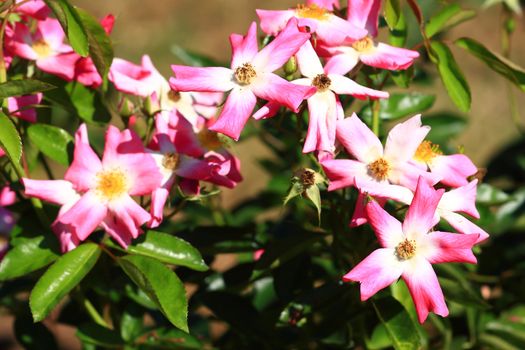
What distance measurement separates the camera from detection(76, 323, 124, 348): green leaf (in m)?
1.26

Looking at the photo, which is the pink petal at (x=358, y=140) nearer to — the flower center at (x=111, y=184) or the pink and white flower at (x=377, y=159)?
the pink and white flower at (x=377, y=159)

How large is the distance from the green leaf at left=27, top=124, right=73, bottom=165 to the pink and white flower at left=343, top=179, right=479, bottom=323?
486 millimetres

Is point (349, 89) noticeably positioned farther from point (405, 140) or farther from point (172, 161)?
point (172, 161)

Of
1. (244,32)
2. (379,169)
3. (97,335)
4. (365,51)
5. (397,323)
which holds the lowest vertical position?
(244,32)

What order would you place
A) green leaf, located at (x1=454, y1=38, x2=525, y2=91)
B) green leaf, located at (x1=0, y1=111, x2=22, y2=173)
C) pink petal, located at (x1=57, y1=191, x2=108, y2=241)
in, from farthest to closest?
green leaf, located at (x1=454, y1=38, x2=525, y2=91), pink petal, located at (x1=57, y1=191, x2=108, y2=241), green leaf, located at (x1=0, y1=111, x2=22, y2=173)

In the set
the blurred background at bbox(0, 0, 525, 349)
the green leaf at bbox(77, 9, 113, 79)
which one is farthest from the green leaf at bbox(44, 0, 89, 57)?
the blurred background at bbox(0, 0, 525, 349)

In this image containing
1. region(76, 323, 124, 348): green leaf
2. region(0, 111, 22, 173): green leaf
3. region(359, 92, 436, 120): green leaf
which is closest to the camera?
region(0, 111, 22, 173): green leaf

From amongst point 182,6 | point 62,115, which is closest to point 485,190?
point 62,115

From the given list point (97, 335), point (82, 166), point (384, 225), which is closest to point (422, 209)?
point (384, 225)

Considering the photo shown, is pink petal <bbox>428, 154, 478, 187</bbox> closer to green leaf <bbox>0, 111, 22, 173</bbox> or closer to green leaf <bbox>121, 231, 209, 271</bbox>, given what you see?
green leaf <bbox>121, 231, 209, 271</bbox>

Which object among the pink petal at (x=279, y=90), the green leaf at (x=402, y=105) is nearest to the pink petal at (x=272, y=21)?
the pink petal at (x=279, y=90)

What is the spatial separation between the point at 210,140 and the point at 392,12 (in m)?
0.32

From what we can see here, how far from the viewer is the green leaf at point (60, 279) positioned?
3.37 ft

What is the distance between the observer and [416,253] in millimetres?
996
